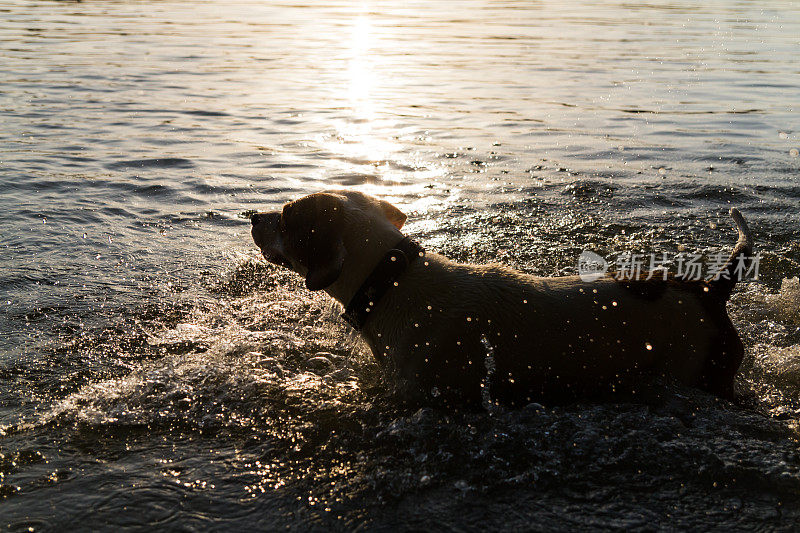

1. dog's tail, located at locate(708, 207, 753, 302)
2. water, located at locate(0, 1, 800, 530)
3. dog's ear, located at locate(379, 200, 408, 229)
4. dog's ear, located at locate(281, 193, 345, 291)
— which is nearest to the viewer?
water, located at locate(0, 1, 800, 530)

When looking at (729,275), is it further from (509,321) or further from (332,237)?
(332,237)

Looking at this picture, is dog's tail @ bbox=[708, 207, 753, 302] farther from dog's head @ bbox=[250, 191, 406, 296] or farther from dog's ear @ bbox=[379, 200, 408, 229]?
dog's ear @ bbox=[379, 200, 408, 229]

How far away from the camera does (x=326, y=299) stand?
6.34 m

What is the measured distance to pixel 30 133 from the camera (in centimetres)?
1202

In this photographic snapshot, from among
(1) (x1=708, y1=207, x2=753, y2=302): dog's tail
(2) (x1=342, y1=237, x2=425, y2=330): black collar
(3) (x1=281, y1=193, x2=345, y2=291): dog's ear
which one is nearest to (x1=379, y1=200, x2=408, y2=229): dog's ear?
(3) (x1=281, y1=193, x2=345, y2=291): dog's ear

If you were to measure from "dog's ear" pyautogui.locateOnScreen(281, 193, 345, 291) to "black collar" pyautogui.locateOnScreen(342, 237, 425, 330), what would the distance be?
0.20 metres

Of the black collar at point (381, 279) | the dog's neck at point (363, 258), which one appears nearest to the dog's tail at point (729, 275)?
the black collar at point (381, 279)

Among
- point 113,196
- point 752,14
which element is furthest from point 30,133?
point 752,14

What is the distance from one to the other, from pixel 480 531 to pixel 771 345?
3311 millimetres

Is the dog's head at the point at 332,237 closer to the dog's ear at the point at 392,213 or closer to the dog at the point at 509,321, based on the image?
the dog at the point at 509,321

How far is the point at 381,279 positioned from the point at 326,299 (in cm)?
203

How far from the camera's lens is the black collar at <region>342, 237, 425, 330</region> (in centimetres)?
439

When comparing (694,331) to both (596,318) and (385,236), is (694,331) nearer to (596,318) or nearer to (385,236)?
(596,318)

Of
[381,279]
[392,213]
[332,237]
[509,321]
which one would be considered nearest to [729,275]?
[509,321]
